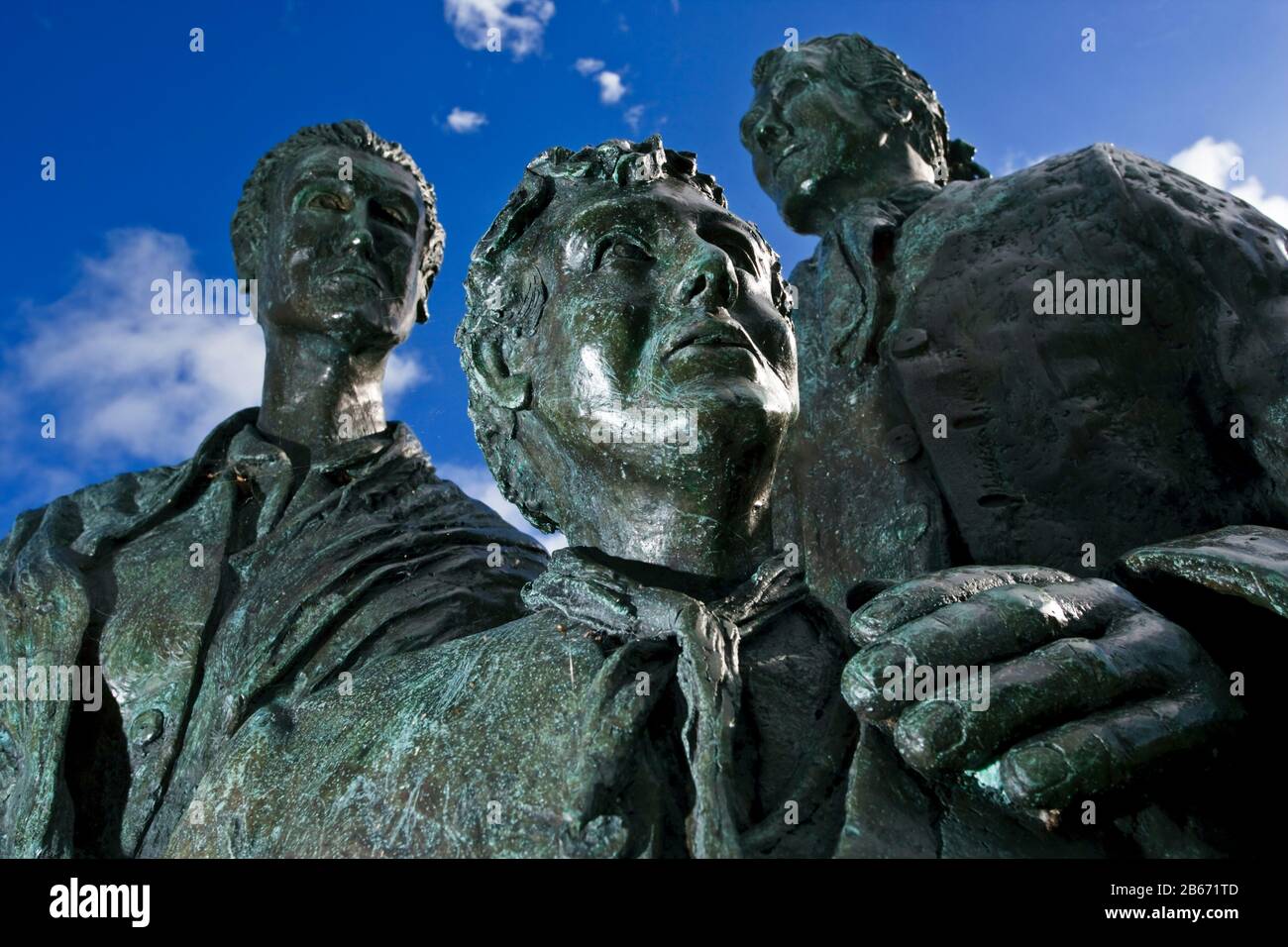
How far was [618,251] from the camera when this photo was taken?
128 inches

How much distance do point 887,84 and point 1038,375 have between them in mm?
1424

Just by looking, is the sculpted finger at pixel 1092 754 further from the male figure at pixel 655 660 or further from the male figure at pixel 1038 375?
the male figure at pixel 1038 375

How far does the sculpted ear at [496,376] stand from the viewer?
336 centimetres

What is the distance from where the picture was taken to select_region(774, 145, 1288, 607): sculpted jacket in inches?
135

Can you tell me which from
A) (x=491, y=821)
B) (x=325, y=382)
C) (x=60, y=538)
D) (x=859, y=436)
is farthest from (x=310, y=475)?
(x=491, y=821)

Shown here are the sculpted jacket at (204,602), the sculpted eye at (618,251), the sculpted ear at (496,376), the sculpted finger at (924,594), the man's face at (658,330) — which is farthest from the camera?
the sculpted jacket at (204,602)

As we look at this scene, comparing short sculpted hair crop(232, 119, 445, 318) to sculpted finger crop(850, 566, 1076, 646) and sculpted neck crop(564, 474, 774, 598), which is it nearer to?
sculpted neck crop(564, 474, 774, 598)

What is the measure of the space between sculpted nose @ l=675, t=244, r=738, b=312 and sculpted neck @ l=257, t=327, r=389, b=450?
90.3 inches

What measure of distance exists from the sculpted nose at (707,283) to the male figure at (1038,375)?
69cm

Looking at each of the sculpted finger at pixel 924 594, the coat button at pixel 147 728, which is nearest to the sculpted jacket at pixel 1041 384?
the sculpted finger at pixel 924 594

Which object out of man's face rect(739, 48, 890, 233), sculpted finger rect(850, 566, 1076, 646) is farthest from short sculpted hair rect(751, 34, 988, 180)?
sculpted finger rect(850, 566, 1076, 646)

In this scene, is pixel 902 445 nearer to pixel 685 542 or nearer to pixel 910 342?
pixel 910 342

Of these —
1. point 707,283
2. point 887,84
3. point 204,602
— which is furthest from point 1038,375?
point 204,602

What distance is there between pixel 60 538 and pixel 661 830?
307 centimetres
